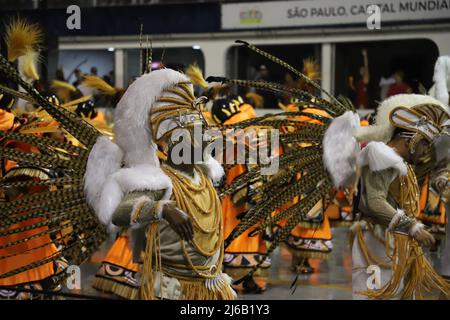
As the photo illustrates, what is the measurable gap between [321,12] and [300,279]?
218 inches

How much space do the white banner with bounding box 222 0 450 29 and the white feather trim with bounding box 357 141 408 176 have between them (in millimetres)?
6969

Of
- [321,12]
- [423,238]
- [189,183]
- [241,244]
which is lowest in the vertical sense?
[241,244]

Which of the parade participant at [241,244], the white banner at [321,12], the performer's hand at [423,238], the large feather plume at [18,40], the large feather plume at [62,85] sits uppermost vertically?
the white banner at [321,12]

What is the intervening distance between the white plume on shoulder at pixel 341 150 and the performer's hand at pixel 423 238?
0.40 metres

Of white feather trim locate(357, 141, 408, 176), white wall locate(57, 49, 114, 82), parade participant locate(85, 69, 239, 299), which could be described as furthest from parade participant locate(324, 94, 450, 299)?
white wall locate(57, 49, 114, 82)

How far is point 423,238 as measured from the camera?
3.92 metres

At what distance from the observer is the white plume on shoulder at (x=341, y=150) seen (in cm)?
402

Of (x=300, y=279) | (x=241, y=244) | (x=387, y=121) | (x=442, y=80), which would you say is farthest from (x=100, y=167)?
(x=300, y=279)

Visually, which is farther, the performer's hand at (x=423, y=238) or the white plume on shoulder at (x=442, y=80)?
the white plume on shoulder at (x=442, y=80)

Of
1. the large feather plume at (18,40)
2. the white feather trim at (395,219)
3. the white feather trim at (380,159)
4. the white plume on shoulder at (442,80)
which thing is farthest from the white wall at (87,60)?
the white feather trim at (395,219)

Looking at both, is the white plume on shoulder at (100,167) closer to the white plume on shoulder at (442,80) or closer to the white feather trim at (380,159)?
the white feather trim at (380,159)

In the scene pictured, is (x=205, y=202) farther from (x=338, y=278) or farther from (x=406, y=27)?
(x=406, y=27)

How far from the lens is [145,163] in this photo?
3381mm

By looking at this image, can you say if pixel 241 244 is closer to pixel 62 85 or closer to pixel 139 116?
pixel 62 85
